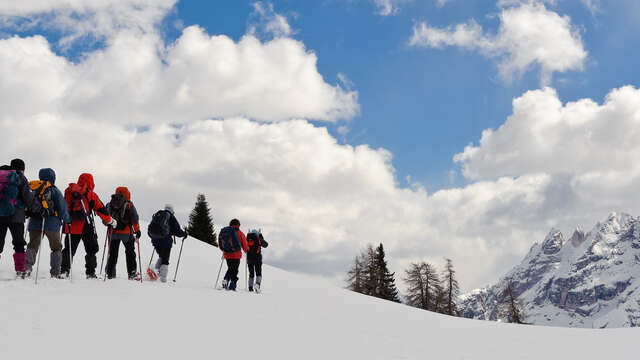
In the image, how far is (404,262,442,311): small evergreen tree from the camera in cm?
5334

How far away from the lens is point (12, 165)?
11102 mm

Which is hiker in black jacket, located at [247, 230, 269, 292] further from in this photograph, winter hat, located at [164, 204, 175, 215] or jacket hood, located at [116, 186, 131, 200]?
jacket hood, located at [116, 186, 131, 200]

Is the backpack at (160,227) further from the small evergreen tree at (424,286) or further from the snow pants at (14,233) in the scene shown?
the small evergreen tree at (424,286)

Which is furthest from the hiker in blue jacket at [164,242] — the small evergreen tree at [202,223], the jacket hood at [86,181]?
the small evergreen tree at [202,223]

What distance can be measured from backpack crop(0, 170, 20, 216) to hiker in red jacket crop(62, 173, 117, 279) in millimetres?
1352

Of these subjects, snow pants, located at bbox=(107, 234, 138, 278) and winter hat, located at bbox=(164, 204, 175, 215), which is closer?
snow pants, located at bbox=(107, 234, 138, 278)

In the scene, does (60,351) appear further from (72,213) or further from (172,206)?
(172,206)

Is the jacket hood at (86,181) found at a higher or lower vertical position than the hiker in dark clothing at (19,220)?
higher

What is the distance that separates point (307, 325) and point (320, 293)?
7747 mm

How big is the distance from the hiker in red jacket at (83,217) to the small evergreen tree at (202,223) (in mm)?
42969

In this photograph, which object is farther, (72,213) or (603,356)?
(72,213)

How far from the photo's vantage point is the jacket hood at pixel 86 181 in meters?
12.3

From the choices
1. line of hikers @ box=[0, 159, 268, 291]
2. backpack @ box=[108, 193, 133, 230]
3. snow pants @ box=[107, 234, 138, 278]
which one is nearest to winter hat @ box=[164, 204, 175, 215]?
line of hikers @ box=[0, 159, 268, 291]

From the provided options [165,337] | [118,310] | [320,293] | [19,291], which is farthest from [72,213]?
[320,293]
